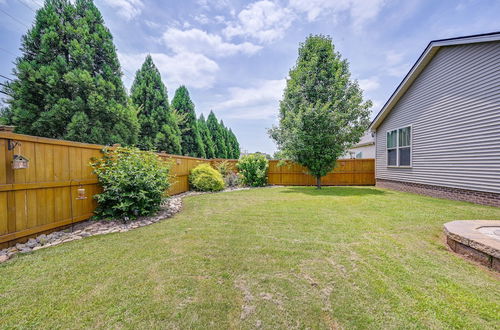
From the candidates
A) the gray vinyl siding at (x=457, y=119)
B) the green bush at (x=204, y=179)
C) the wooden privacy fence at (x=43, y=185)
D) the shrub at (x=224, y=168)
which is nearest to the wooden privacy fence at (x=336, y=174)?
the shrub at (x=224, y=168)

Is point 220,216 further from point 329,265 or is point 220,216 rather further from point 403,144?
point 403,144

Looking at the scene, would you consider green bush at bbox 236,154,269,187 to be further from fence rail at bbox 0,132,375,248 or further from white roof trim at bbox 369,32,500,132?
fence rail at bbox 0,132,375,248

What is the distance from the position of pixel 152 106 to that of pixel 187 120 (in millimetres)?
3476

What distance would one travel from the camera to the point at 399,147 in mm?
8945

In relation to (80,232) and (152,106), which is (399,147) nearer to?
(80,232)

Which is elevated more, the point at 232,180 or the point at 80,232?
the point at 232,180

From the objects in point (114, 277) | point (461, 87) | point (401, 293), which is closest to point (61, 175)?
point (114, 277)

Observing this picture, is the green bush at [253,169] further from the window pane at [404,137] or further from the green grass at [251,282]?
the green grass at [251,282]

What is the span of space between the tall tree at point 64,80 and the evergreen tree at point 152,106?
3002 mm

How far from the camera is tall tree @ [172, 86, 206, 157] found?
13930 mm

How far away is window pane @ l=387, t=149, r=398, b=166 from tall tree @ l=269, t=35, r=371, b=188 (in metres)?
1.64

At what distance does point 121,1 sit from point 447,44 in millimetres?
10495

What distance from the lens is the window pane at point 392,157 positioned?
9273mm

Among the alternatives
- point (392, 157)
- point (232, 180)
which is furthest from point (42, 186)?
point (392, 157)
